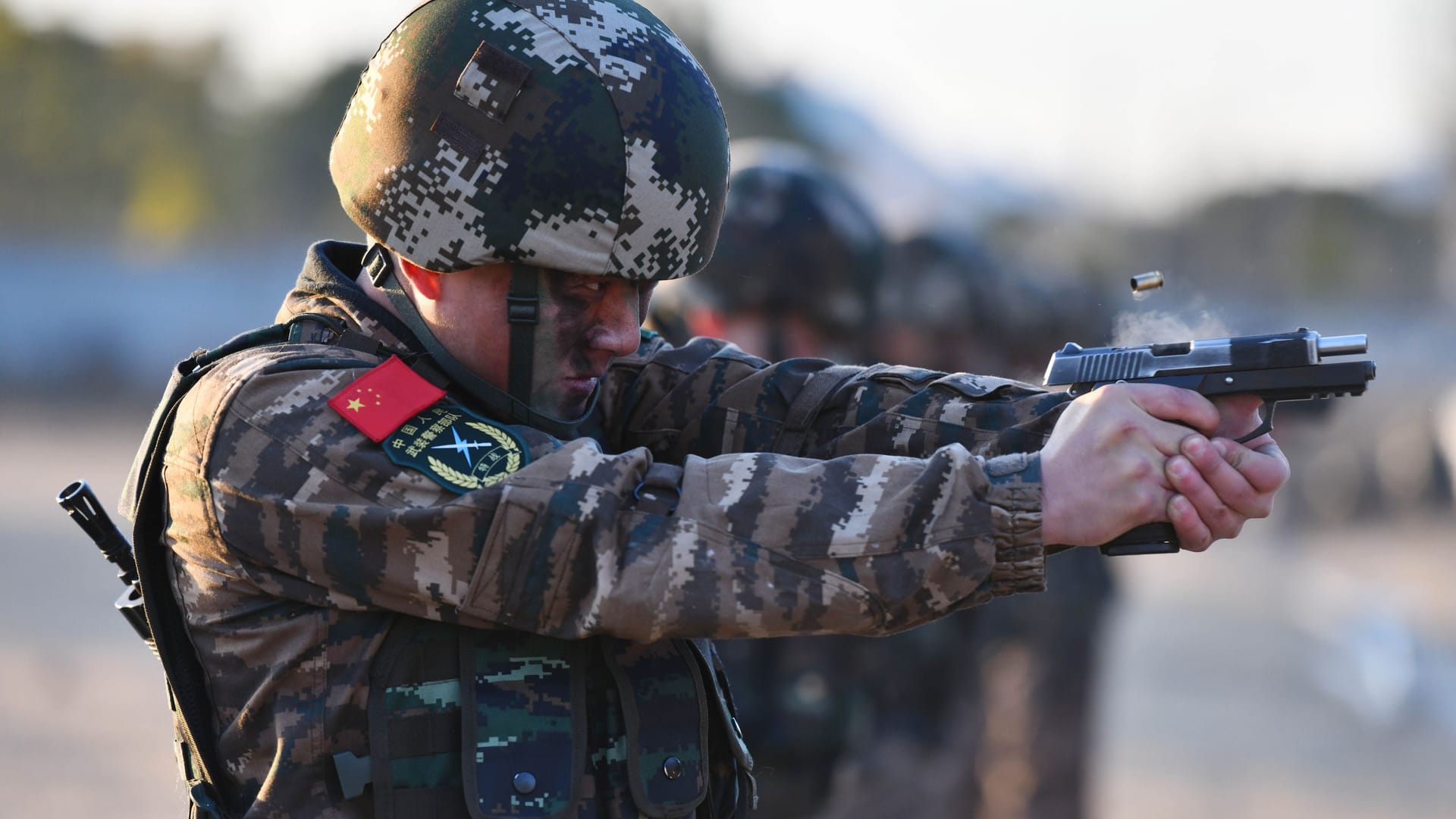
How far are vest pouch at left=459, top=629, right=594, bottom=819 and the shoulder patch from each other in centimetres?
35

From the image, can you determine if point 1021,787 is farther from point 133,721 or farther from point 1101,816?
point 133,721

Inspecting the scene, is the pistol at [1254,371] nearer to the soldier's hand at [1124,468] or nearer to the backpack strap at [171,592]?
the soldier's hand at [1124,468]

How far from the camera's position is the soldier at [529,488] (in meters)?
2.31

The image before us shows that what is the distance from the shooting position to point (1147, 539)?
2.42m

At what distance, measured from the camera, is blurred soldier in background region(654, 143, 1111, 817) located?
18.3 ft

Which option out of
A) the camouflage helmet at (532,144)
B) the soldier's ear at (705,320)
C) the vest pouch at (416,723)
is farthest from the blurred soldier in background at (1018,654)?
the vest pouch at (416,723)

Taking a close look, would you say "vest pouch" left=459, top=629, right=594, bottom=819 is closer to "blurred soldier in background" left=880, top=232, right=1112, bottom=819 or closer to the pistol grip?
the pistol grip

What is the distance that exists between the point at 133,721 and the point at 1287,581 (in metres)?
13.7

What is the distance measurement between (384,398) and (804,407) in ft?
3.03

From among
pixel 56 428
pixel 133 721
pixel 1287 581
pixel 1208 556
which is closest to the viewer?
pixel 133 721

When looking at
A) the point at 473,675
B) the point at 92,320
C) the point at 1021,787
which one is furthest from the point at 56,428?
the point at 473,675

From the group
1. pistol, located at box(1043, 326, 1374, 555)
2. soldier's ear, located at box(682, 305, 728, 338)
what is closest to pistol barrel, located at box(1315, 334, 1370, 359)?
pistol, located at box(1043, 326, 1374, 555)

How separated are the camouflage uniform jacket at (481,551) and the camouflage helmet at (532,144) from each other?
313 mm

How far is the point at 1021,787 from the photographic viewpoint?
9.27 meters
